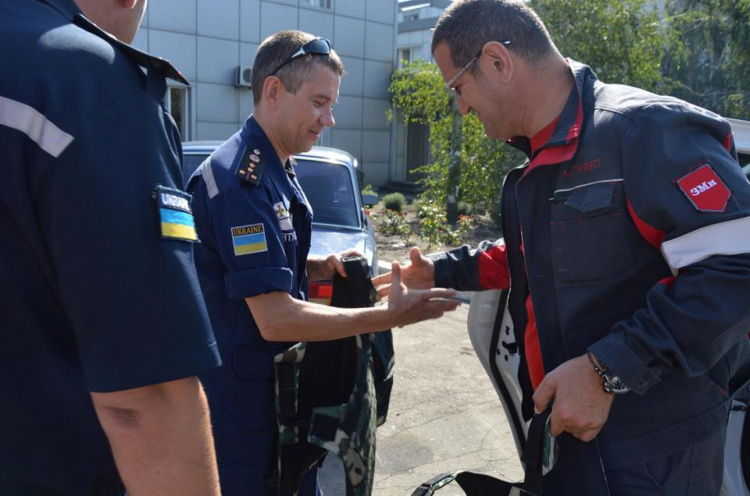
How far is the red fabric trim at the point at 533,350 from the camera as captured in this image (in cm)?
202

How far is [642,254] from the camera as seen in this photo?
1.78 m

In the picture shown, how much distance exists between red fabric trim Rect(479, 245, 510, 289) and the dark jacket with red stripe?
1.12 feet

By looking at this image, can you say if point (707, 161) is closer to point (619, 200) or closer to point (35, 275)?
point (619, 200)

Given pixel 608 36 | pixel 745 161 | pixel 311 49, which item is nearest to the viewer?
pixel 311 49

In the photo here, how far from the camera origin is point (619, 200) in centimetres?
175

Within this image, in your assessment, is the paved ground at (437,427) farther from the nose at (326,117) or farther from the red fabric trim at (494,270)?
the nose at (326,117)

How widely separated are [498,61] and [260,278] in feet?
3.22

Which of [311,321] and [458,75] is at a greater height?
[458,75]

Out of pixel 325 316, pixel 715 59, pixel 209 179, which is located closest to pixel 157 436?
pixel 325 316

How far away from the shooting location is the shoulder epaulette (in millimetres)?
2127

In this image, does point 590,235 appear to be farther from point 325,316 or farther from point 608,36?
point 608,36

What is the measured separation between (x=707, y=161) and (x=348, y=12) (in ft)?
73.8

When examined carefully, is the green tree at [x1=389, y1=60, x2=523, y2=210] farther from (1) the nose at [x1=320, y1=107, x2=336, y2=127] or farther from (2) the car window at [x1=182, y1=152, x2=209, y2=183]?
(1) the nose at [x1=320, y1=107, x2=336, y2=127]

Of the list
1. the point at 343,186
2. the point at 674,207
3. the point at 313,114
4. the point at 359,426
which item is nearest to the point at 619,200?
the point at 674,207
